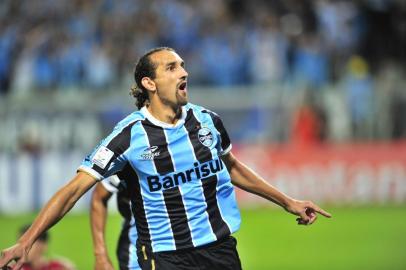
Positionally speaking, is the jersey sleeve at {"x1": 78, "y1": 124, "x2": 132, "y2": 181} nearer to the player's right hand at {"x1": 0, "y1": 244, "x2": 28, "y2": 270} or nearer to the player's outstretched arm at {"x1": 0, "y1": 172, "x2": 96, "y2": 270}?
the player's outstretched arm at {"x1": 0, "y1": 172, "x2": 96, "y2": 270}

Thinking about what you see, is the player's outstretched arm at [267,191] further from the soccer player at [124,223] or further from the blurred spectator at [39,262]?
the blurred spectator at [39,262]

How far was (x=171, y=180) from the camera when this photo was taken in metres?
6.16

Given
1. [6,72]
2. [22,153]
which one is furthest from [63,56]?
[22,153]

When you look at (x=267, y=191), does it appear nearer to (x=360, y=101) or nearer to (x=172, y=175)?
(x=172, y=175)

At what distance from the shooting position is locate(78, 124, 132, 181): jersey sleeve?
19.5 feet

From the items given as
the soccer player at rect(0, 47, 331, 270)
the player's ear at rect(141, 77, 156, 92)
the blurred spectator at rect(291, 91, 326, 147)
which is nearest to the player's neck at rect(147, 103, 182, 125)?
the soccer player at rect(0, 47, 331, 270)

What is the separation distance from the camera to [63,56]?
1811 cm

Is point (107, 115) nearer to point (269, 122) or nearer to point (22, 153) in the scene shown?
point (22, 153)

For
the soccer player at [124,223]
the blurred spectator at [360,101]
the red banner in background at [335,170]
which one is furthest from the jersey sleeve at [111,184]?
the blurred spectator at [360,101]

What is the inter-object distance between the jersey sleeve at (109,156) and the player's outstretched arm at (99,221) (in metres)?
0.92

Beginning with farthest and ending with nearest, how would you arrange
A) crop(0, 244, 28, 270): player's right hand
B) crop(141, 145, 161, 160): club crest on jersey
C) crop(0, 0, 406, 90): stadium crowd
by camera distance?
crop(0, 0, 406, 90): stadium crowd < crop(141, 145, 161, 160): club crest on jersey < crop(0, 244, 28, 270): player's right hand

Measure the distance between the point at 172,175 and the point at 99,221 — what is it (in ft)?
3.48

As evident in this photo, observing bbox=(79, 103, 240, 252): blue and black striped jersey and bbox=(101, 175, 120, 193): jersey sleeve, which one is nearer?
bbox=(79, 103, 240, 252): blue and black striped jersey

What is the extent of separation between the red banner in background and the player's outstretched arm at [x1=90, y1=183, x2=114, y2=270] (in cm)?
1003
